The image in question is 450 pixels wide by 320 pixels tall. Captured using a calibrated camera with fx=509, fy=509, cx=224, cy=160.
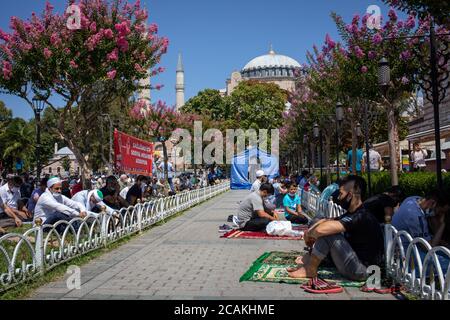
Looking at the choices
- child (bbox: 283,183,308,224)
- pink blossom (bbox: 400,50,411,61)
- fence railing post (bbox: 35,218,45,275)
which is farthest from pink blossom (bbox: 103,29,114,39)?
pink blossom (bbox: 400,50,411,61)

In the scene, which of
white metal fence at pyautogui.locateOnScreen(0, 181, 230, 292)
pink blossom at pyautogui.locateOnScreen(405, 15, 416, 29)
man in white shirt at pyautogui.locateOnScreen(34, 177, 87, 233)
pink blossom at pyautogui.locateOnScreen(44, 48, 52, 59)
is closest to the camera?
white metal fence at pyautogui.locateOnScreen(0, 181, 230, 292)

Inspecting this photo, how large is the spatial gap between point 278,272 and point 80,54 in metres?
8.78

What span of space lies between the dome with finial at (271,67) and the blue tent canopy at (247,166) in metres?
94.9

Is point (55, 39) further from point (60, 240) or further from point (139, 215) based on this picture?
point (60, 240)

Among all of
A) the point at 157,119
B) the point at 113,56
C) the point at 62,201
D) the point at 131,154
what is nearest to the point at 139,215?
the point at 131,154

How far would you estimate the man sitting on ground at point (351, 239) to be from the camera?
6238 mm

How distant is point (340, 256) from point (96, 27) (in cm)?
997

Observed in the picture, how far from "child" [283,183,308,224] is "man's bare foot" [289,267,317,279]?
659cm

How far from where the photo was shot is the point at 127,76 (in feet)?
47.2

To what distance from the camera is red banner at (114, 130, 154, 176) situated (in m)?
12.5

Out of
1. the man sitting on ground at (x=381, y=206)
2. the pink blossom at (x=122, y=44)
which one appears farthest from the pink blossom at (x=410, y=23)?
the man sitting on ground at (x=381, y=206)

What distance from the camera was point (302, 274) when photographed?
21.6ft

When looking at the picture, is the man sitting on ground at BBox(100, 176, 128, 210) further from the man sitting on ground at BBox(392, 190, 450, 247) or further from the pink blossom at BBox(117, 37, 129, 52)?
the man sitting on ground at BBox(392, 190, 450, 247)
